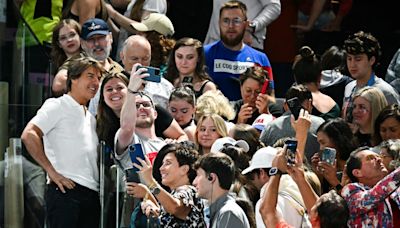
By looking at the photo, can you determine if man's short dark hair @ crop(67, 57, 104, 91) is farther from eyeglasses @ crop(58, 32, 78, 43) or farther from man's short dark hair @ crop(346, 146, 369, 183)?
man's short dark hair @ crop(346, 146, 369, 183)

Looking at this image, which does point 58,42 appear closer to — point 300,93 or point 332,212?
point 300,93

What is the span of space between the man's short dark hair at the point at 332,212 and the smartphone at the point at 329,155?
1116 mm

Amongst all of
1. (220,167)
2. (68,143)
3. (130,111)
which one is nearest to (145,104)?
(130,111)

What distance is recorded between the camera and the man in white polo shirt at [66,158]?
1155 centimetres

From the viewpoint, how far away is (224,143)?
471 inches

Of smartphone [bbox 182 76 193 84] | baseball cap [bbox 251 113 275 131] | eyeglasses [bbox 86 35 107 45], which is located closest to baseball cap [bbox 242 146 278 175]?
baseball cap [bbox 251 113 275 131]

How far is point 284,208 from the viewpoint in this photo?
1105 centimetres

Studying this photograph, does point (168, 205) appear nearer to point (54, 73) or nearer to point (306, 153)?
point (306, 153)

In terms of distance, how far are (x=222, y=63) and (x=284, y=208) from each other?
373cm

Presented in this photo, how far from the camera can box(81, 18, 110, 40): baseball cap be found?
1370 cm

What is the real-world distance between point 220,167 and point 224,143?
3.05 feet

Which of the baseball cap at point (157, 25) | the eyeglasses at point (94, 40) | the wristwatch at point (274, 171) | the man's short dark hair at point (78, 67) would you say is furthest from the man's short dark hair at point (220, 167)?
the baseball cap at point (157, 25)

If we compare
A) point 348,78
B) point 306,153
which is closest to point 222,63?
point 348,78

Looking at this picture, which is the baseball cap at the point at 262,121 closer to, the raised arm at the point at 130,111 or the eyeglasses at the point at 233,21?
the eyeglasses at the point at 233,21
